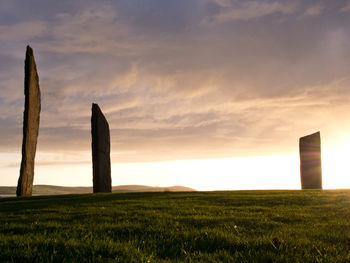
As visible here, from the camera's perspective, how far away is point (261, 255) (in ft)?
20.1

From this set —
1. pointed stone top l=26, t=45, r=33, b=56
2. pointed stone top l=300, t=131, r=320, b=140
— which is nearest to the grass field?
pointed stone top l=26, t=45, r=33, b=56

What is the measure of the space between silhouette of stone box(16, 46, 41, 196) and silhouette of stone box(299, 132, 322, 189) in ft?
68.9

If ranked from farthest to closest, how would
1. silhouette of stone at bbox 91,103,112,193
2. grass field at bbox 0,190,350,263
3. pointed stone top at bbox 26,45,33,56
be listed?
silhouette of stone at bbox 91,103,112,193, pointed stone top at bbox 26,45,33,56, grass field at bbox 0,190,350,263

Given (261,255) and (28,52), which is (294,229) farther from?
(28,52)

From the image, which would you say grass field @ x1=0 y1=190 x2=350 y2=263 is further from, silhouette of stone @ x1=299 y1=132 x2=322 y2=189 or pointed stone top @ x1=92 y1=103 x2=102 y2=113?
silhouette of stone @ x1=299 y1=132 x2=322 y2=189

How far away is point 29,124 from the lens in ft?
81.8

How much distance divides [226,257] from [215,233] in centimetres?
180

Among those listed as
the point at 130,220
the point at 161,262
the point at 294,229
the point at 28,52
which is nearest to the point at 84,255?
the point at 161,262

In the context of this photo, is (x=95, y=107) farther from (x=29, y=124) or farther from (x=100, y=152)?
(x=29, y=124)

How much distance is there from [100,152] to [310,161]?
17.0 meters

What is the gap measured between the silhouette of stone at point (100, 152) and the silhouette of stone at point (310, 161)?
15947 millimetres

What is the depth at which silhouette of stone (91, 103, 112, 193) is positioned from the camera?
90.6ft

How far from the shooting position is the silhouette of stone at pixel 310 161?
2934cm

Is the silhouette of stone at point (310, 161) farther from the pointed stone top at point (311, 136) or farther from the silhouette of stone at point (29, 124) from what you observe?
the silhouette of stone at point (29, 124)
